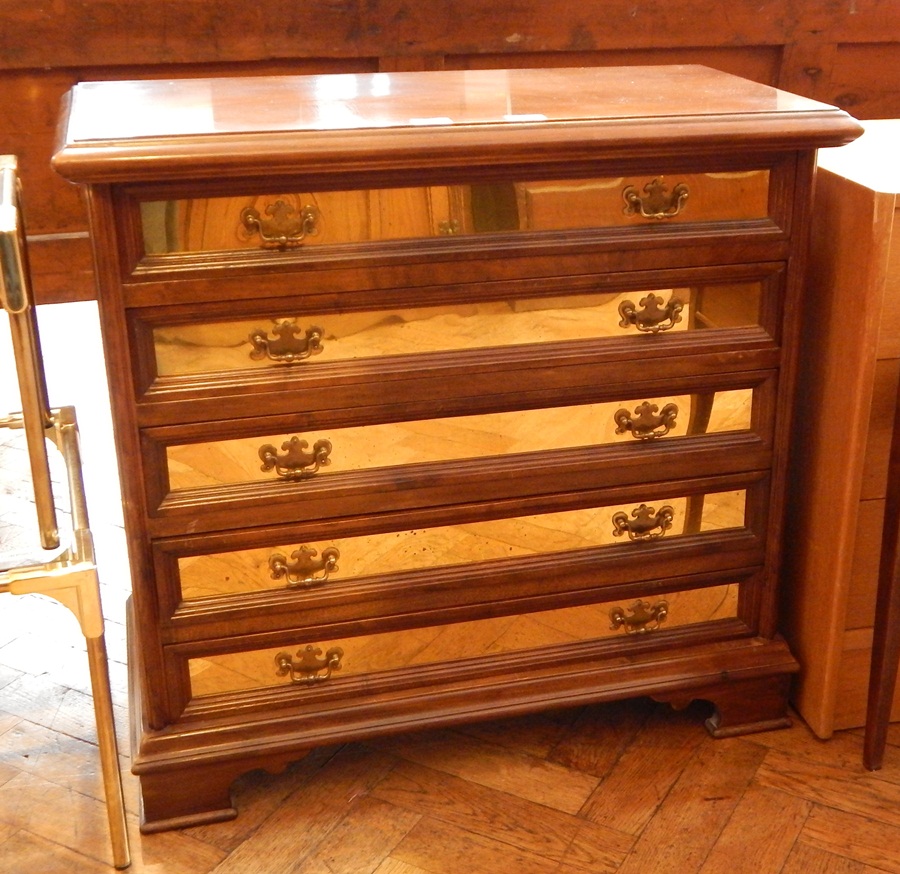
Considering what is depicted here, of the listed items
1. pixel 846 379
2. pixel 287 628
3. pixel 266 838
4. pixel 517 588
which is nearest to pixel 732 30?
pixel 846 379

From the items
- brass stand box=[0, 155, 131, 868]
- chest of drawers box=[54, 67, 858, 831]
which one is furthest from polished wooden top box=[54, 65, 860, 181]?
brass stand box=[0, 155, 131, 868]

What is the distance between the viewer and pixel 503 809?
1.71m

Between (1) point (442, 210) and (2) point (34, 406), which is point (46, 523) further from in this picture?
(1) point (442, 210)

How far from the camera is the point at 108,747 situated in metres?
1.56

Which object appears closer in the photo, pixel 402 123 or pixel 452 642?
pixel 402 123

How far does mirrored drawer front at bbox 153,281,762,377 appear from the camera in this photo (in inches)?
58.1

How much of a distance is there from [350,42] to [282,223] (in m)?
1.86

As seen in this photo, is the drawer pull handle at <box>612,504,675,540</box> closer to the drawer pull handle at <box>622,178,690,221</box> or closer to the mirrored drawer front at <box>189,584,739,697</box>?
the mirrored drawer front at <box>189,584,739,697</box>

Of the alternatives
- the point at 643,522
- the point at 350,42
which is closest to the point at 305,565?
the point at 643,522

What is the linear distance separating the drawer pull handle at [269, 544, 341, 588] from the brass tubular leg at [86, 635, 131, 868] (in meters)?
0.26

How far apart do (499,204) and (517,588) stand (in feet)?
1.92

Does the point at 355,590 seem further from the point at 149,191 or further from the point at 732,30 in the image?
the point at 732,30

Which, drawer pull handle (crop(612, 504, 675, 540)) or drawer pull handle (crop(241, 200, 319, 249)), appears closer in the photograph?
drawer pull handle (crop(241, 200, 319, 249))

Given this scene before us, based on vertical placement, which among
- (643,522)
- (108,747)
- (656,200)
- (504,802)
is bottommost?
(504,802)
